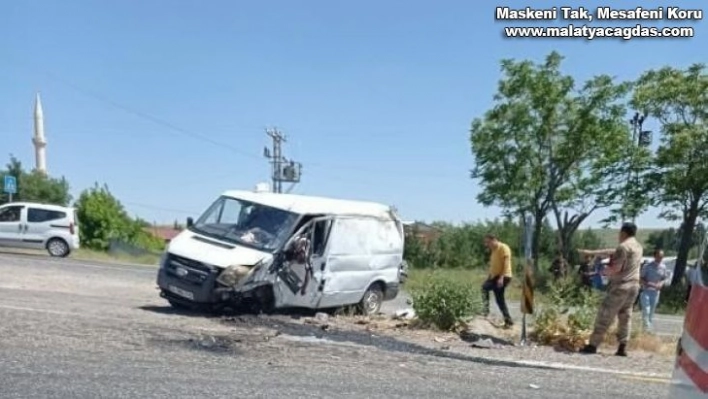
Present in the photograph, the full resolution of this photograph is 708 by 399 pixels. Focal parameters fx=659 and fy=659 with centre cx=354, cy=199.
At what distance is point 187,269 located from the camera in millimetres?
10109

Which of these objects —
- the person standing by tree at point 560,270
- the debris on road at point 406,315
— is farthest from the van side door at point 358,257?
the person standing by tree at point 560,270

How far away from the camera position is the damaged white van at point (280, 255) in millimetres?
9953

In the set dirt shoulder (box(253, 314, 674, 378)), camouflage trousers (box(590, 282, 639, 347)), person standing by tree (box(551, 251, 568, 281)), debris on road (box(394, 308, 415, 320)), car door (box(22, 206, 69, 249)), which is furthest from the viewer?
car door (box(22, 206, 69, 249))

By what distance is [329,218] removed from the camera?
1116 centimetres

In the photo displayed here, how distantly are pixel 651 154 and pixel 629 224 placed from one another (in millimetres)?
17490

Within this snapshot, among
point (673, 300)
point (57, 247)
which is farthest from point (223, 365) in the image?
point (57, 247)

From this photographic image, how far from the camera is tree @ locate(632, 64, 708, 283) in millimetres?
22969

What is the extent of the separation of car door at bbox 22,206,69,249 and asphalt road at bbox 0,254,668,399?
14.3m

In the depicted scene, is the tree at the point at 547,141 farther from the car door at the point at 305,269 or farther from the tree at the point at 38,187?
the tree at the point at 38,187

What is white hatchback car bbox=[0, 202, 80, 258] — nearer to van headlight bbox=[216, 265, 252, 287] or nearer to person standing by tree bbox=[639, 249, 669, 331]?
van headlight bbox=[216, 265, 252, 287]

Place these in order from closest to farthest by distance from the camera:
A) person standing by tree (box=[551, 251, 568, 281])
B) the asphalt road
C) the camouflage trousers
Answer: the asphalt road → the camouflage trousers → person standing by tree (box=[551, 251, 568, 281])

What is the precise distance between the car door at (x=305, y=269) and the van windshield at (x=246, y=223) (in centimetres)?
27

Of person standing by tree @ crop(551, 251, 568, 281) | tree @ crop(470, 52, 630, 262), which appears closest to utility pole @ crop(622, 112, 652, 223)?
tree @ crop(470, 52, 630, 262)

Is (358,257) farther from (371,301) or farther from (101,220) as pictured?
(101,220)
